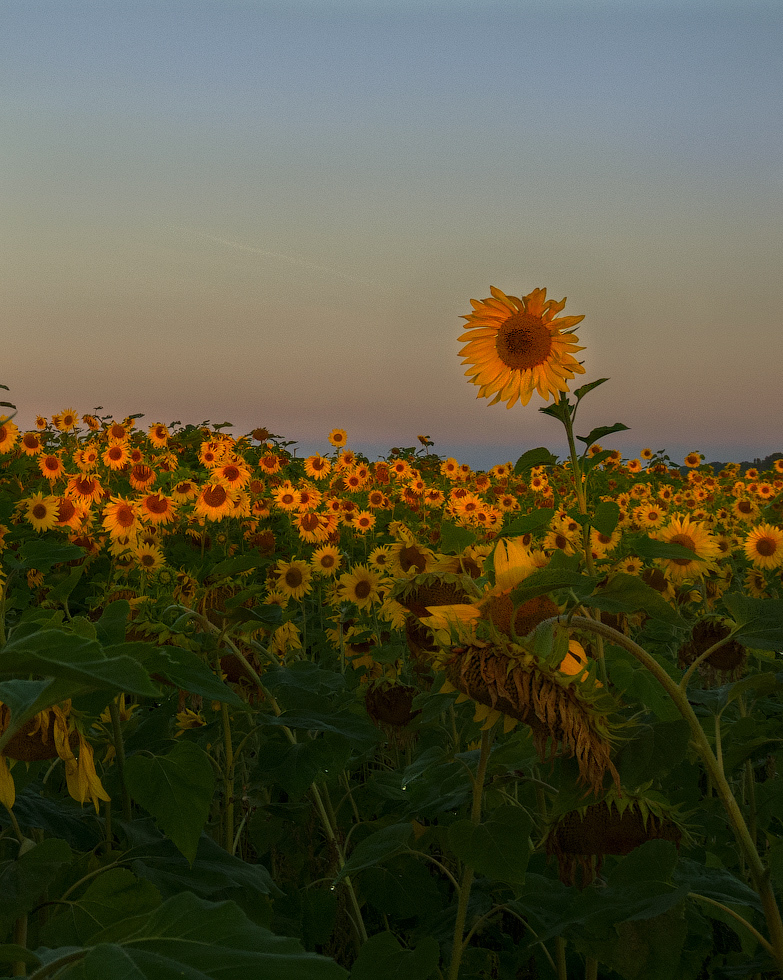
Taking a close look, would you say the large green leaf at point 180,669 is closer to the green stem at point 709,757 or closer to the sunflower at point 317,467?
the green stem at point 709,757

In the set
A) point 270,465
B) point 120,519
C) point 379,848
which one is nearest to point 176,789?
point 379,848

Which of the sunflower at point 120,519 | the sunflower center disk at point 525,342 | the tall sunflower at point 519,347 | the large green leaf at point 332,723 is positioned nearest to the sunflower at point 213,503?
the sunflower at point 120,519

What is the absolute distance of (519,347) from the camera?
8.51 ft

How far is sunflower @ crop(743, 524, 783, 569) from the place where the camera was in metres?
6.17

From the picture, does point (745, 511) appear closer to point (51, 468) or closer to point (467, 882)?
A: point (51, 468)

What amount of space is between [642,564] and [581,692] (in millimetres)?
4238

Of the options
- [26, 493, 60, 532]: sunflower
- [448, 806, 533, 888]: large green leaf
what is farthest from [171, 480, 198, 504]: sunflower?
[448, 806, 533, 888]: large green leaf

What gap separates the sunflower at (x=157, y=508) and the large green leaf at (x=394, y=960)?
189 inches

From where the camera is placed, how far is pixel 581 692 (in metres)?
1.36

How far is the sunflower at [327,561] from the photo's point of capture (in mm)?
5117

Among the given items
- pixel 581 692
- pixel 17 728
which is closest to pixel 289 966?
pixel 17 728

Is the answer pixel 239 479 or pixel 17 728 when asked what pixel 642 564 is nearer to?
pixel 239 479

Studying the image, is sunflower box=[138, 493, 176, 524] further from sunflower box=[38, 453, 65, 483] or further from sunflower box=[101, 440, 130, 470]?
sunflower box=[101, 440, 130, 470]

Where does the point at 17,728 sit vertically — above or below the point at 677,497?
below
